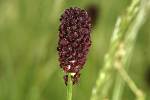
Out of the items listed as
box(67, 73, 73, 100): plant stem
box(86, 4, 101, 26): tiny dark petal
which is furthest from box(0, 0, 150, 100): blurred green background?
box(67, 73, 73, 100): plant stem

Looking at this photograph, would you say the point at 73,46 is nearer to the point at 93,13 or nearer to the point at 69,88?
the point at 69,88

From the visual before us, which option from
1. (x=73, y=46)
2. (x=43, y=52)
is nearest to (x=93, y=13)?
(x=43, y=52)

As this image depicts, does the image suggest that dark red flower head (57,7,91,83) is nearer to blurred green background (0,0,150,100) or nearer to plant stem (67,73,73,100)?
plant stem (67,73,73,100)

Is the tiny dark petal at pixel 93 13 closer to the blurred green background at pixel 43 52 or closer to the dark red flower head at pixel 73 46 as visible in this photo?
the blurred green background at pixel 43 52

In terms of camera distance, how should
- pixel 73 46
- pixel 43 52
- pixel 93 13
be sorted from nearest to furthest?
pixel 73 46
pixel 43 52
pixel 93 13

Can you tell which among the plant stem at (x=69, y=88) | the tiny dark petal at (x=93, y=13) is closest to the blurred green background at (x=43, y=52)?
the tiny dark petal at (x=93, y=13)

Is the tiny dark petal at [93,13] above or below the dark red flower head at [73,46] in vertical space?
above

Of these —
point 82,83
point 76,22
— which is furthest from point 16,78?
point 76,22

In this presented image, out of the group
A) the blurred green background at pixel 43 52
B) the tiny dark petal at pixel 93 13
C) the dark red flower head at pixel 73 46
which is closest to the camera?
the dark red flower head at pixel 73 46
